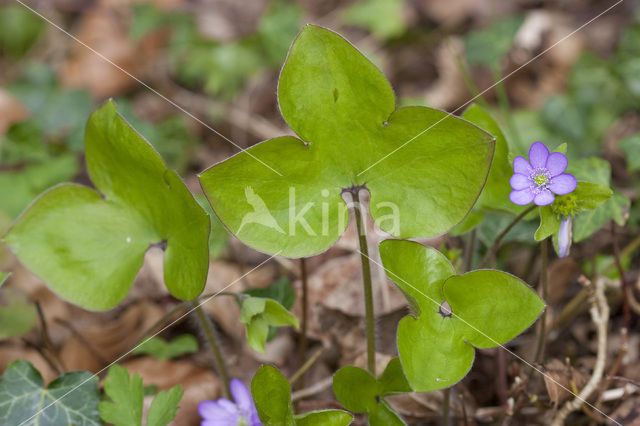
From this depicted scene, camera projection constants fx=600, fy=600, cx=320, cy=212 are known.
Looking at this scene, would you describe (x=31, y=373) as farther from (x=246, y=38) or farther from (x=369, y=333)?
(x=246, y=38)

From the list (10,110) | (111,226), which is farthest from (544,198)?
(10,110)

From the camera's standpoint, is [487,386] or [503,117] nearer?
[487,386]

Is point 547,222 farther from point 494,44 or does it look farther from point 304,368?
point 494,44

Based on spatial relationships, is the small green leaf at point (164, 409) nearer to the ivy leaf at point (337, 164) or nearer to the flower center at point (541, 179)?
the ivy leaf at point (337, 164)

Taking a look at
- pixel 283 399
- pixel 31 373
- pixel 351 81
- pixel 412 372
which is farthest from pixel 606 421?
pixel 31 373

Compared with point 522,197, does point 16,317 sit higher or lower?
lower

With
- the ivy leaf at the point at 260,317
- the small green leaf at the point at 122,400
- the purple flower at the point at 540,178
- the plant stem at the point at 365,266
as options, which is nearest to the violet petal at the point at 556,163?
the purple flower at the point at 540,178
